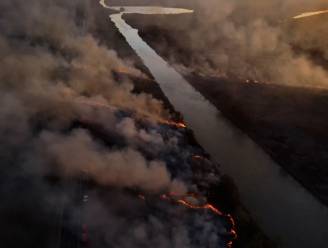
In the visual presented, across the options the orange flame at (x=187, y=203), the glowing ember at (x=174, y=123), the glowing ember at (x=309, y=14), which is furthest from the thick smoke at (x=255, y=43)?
the orange flame at (x=187, y=203)

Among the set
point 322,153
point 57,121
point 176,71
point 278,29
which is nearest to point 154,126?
point 57,121

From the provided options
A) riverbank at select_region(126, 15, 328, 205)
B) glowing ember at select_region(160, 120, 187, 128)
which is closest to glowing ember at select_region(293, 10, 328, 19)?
riverbank at select_region(126, 15, 328, 205)

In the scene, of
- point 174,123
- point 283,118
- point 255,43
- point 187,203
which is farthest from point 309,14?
point 187,203

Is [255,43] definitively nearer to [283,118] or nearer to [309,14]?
[309,14]

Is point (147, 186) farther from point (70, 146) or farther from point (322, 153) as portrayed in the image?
point (322, 153)

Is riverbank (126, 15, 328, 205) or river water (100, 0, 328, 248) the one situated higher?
riverbank (126, 15, 328, 205)

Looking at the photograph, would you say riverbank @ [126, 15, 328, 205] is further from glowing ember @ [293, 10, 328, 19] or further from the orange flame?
glowing ember @ [293, 10, 328, 19]
